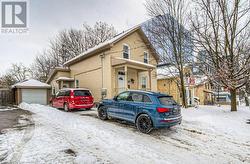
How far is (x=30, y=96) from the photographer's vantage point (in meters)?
21.7

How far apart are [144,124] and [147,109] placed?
0.67 m

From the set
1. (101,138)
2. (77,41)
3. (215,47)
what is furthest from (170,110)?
(77,41)

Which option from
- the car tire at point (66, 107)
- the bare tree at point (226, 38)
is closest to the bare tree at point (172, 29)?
the bare tree at point (226, 38)

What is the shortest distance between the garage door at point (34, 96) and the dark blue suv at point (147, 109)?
1640 cm

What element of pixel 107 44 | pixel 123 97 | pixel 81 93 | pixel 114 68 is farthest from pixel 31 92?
pixel 123 97

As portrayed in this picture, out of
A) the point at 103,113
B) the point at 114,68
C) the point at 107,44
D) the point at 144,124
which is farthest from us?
the point at 114,68

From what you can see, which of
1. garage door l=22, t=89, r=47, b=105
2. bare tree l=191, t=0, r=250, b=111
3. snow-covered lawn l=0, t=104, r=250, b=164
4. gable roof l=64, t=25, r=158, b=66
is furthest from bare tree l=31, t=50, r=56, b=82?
snow-covered lawn l=0, t=104, r=250, b=164

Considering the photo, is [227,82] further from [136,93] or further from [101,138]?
[101,138]

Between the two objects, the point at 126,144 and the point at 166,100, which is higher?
the point at 166,100

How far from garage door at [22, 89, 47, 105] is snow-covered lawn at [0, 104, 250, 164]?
15.3 metres

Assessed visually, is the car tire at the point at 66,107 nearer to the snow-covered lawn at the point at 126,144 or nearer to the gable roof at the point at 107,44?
the snow-covered lawn at the point at 126,144

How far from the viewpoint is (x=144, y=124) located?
763cm

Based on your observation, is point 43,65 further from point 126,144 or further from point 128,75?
point 126,144

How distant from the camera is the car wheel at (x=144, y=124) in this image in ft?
24.3
